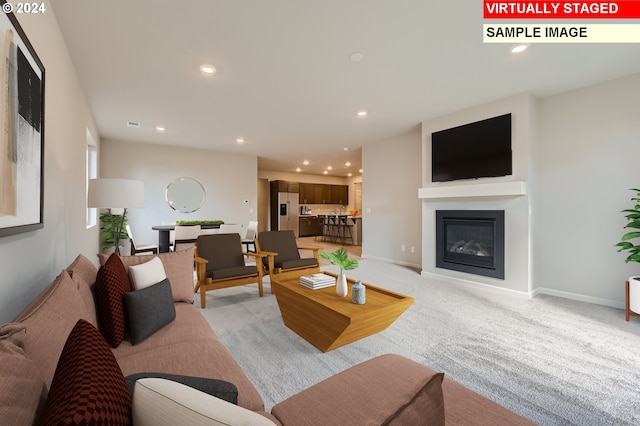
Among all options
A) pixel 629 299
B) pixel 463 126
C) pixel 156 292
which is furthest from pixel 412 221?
pixel 156 292

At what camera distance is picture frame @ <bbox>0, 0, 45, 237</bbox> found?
1255mm

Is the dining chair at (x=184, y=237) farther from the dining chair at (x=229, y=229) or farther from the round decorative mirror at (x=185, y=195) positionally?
the round decorative mirror at (x=185, y=195)

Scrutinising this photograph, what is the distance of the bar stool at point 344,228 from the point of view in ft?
29.8

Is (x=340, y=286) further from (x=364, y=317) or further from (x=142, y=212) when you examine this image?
(x=142, y=212)

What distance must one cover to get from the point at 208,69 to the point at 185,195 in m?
4.61

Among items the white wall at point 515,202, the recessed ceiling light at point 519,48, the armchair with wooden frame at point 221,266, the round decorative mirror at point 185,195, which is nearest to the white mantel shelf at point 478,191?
the white wall at point 515,202

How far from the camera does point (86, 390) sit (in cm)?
57

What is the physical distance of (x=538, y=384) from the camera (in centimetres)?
187

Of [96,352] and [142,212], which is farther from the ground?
[142,212]

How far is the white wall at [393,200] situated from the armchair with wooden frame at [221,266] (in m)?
3.28

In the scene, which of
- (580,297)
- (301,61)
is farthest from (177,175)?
(580,297)

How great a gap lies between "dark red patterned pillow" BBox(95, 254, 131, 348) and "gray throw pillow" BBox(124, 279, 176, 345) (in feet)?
0.14

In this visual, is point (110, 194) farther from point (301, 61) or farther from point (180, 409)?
point (180, 409)

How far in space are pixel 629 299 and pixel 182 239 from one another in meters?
5.84
